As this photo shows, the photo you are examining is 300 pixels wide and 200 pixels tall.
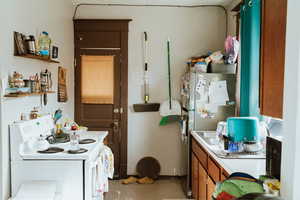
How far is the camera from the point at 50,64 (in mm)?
3152

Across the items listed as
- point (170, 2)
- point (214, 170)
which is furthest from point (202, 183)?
point (170, 2)

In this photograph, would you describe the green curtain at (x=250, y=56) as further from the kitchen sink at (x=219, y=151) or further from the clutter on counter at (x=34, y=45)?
the clutter on counter at (x=34, y=45)

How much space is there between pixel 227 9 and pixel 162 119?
74.6 inches

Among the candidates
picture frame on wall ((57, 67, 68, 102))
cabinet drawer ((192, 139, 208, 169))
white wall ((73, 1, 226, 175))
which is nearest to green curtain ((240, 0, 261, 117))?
cabinet drawer ((192, 139, 208, 169))

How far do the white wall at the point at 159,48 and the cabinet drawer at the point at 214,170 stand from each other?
169 centimetres

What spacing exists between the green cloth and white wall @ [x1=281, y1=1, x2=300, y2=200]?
0.12m

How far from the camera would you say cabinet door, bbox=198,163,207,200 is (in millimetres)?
2662

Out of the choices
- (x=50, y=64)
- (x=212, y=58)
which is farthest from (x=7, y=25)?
(x=212, y=58)

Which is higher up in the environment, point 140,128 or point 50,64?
point 50,64

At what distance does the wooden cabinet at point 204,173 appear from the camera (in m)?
2.25

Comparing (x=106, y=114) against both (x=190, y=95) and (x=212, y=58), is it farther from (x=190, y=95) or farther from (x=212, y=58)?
(x=212, y=58)

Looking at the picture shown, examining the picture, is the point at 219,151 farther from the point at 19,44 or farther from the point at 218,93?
the point at 19,44

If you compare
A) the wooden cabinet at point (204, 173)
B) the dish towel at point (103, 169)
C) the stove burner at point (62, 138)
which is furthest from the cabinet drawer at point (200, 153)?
the stove burner at point (62, 138)

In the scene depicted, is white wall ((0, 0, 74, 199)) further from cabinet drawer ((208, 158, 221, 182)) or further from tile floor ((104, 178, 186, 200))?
cabinet drawer ((208, 158, 221, 182))
